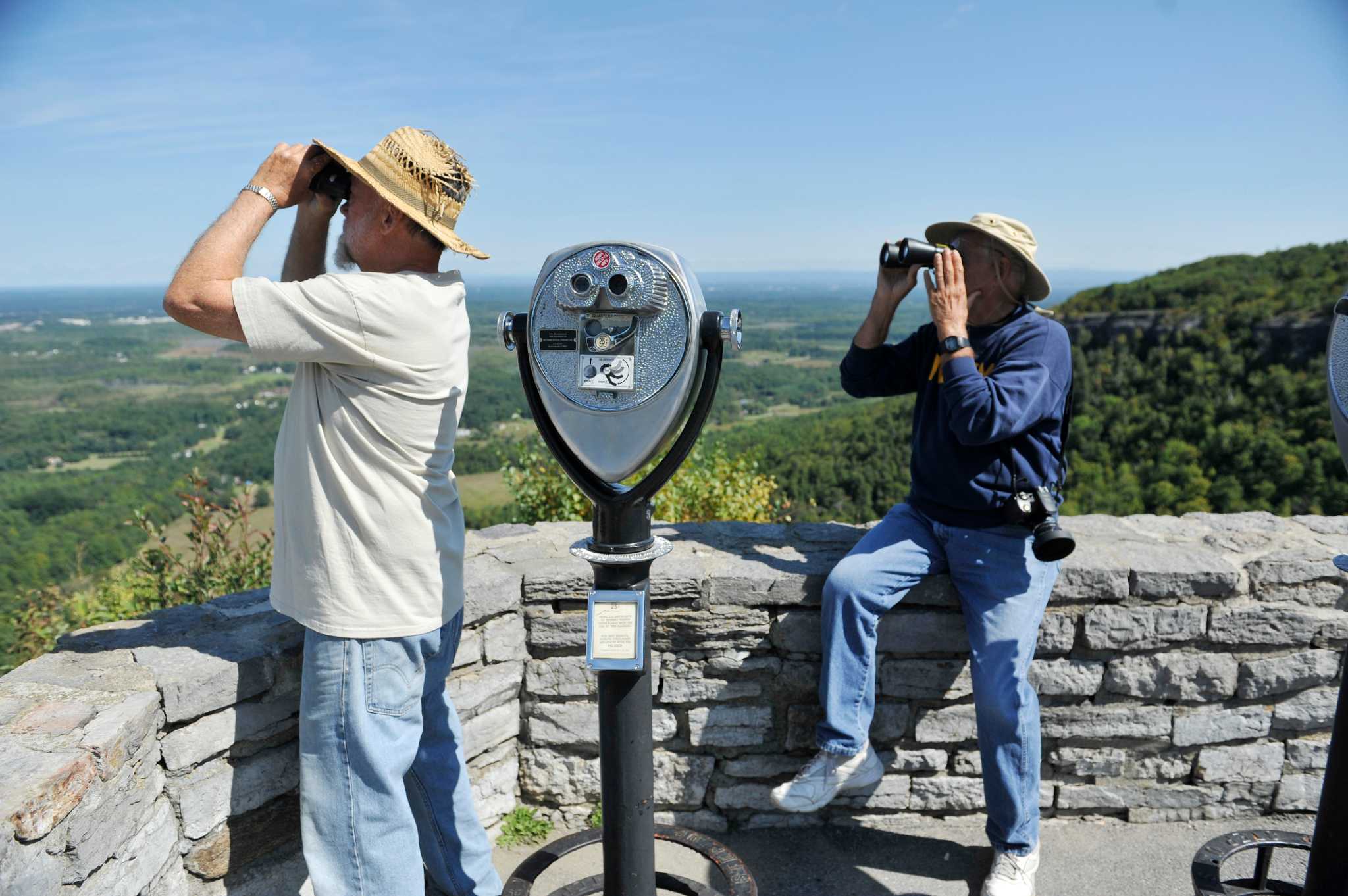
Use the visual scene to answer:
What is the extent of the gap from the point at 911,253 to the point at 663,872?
1.70m

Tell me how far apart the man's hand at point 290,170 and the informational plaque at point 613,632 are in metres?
1.02

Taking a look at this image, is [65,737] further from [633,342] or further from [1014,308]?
[1014,308]

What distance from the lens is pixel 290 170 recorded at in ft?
5.84

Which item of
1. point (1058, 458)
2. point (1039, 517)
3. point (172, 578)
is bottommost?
point (172, 578)

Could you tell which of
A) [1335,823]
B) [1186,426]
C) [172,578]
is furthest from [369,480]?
[1186,426]

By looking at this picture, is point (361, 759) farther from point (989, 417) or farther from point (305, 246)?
point (989, 417)

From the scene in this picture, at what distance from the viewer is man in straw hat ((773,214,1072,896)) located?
226cm

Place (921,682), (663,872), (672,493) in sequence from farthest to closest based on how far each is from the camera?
(672,493), (921,682), (663,872)

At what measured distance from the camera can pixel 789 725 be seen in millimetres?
2709

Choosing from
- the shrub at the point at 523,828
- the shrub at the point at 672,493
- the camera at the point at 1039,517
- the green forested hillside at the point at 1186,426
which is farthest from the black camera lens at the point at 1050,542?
the green forested hillside at the point at 1186,426

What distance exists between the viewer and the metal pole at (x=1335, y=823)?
5.50 ft

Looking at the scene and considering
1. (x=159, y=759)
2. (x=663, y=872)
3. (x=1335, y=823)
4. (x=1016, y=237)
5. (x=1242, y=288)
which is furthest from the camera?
(x=1242, y=288)

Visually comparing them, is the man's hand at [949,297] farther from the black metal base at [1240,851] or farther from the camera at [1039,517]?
the black metal base at [1240,851]

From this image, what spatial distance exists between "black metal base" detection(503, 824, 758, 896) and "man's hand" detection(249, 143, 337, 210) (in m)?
1.55
